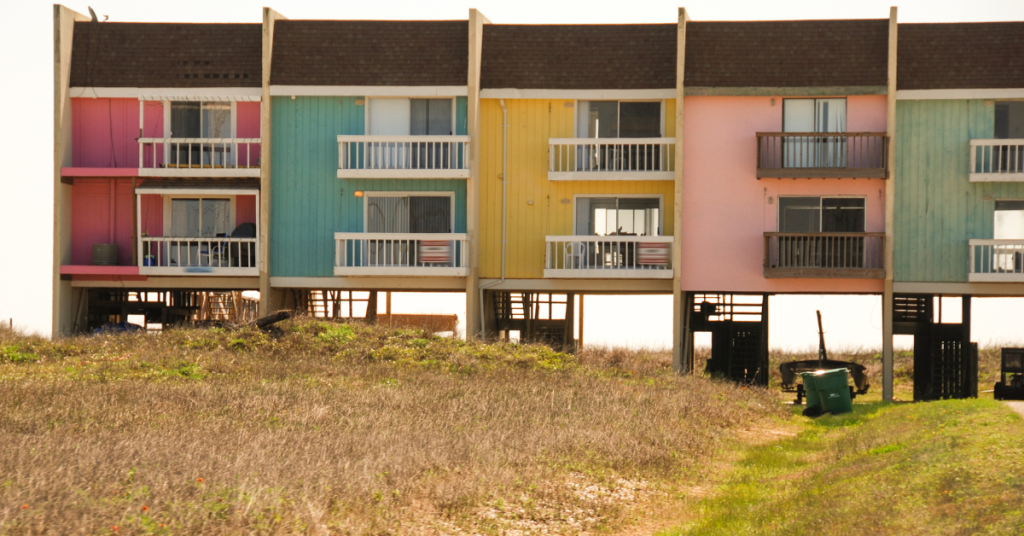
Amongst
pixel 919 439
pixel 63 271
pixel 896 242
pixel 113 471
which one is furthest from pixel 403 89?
pixel 113 471

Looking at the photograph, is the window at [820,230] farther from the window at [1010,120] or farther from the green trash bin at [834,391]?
the green trash bin at [834,391]

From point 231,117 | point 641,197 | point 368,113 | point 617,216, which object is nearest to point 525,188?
point 617,216

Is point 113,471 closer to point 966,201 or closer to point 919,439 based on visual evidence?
point 919,439

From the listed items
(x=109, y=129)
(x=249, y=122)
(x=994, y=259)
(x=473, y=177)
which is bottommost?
(x=994, y=259)

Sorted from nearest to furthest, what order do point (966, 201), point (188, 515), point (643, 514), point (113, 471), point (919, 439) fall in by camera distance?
point (188, 515) < point (113, 471) < point (643, 514) < point (919, 439) < point (966, 201)

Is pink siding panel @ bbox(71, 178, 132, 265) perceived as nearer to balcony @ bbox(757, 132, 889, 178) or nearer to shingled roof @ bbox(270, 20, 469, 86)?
shingled roof @ bbox(270, 20, 469, 86)

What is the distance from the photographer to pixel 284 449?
12.9 meters

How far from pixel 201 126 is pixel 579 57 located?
1082 cm

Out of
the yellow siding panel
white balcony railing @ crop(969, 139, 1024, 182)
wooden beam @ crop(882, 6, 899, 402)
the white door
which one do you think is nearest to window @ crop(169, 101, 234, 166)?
the white door

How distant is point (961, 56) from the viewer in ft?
94.4

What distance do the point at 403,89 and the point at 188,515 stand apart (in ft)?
71.1

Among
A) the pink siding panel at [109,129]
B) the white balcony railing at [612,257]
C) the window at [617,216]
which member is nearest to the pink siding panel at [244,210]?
the pink siding panel at [109,129]

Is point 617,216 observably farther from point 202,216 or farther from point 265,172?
point 202,216

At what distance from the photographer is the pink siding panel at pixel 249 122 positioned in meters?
30.8
